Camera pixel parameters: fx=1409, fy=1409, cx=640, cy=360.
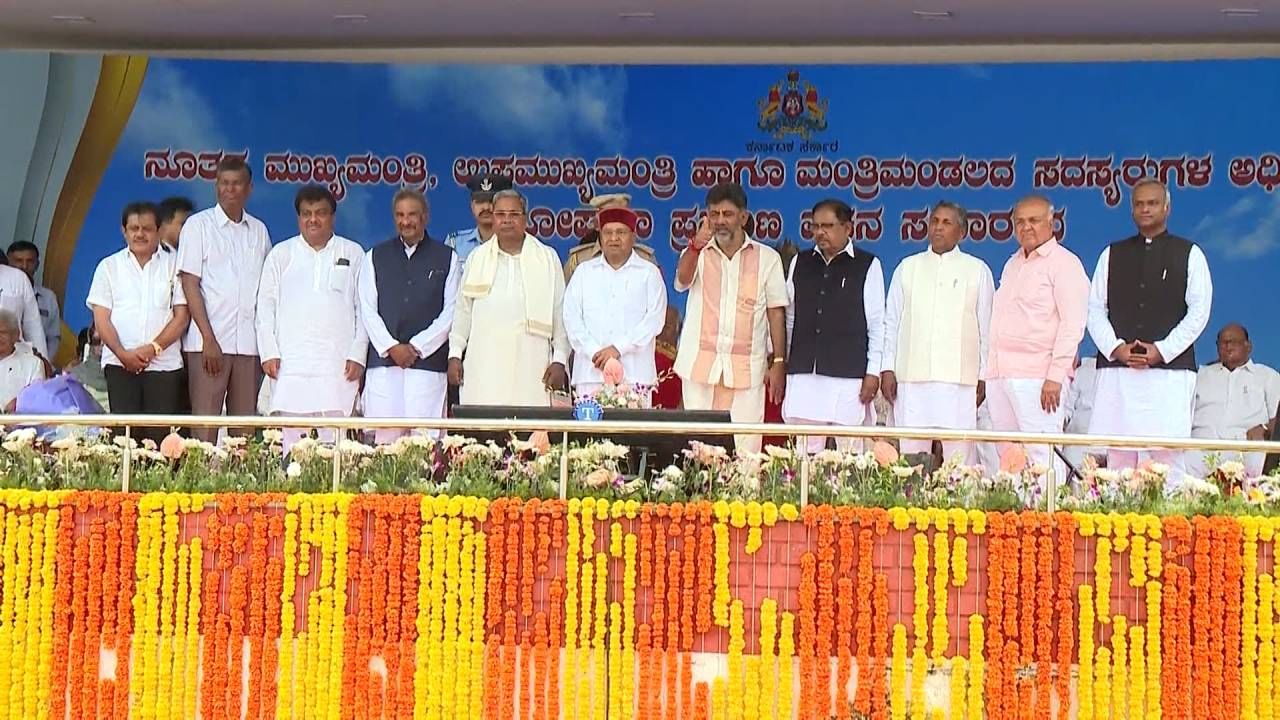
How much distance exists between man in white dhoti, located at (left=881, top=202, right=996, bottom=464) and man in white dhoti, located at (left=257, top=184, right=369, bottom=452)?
7.62ft

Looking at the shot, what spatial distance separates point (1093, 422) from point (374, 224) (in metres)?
3.90

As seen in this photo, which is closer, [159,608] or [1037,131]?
[159,608]

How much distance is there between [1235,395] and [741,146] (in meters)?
2.77

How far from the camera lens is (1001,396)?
19.2ft

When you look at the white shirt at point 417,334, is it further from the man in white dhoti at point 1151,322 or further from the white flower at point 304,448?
the man in white dhoti at point 1151,322

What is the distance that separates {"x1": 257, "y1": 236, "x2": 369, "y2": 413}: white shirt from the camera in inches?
242

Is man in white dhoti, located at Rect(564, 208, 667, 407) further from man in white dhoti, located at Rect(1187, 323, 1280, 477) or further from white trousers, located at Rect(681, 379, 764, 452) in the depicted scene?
man in white dhoti, located at Rect(1187, 323, 1280, 477)

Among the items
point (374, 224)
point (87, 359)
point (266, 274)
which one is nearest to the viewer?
point (266, 274)

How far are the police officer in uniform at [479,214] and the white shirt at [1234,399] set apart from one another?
353 cm

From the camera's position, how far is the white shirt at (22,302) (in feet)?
22.5

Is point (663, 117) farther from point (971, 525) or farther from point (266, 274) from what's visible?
point (971, 525)

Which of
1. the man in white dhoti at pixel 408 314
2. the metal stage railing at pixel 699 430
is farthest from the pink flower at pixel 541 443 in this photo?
the man in white dhoti at pixel 408 314

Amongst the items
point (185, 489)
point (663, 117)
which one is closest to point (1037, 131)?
point (663, 117)

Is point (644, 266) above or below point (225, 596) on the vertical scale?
above
